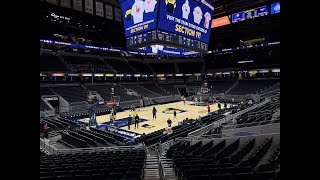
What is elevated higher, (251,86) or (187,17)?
(187,17)

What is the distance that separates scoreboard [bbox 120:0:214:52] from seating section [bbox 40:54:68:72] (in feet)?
90.8

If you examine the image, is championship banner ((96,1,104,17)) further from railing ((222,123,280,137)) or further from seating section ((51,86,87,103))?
railing ((222,123,280,137))

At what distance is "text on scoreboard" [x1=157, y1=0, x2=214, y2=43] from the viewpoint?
11.7 m

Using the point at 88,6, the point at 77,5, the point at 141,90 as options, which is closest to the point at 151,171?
the point at 77,5

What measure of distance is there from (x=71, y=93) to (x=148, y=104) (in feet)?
46.1

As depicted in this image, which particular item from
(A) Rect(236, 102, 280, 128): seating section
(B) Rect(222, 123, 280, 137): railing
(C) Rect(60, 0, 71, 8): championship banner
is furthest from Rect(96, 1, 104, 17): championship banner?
(B) Rect(222, 123, 280, 137): railing

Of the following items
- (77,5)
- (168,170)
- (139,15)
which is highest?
(77,5)

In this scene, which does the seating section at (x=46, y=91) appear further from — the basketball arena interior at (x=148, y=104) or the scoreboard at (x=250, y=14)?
the scoreboard at (x=250, y=14)

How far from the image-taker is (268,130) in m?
11.7

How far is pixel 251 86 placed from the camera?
155 ft

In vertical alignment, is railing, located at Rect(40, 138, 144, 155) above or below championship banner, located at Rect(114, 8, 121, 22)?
below

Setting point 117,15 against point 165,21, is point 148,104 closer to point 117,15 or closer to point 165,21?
point 117,15


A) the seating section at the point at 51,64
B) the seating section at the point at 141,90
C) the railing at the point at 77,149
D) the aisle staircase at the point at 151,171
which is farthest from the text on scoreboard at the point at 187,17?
the seating section at the point at 141,90
